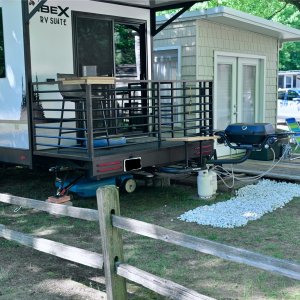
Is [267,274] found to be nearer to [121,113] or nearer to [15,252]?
[15,252]

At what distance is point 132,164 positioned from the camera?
18.9 ft

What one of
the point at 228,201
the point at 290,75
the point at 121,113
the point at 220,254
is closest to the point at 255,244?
the point at 228,201

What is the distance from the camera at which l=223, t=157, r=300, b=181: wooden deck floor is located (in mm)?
7797

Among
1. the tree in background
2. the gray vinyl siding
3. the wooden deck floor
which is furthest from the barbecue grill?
the tree in background

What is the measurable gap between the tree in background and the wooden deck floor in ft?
15.7

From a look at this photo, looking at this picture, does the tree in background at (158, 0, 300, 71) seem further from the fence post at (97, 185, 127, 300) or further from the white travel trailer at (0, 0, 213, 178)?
the fence post at (97, 185, 127, 300)

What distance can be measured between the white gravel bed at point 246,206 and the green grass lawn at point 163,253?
128 mm

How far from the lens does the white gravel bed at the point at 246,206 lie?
18.4 ft

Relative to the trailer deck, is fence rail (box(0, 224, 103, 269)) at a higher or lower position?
lower

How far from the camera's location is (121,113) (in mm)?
7637

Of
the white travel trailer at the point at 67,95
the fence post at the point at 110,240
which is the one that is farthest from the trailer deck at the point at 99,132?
the fence post at the point at 110,240

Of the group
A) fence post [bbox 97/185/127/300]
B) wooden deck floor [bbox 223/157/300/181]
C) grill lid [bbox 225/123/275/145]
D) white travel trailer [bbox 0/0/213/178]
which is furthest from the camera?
wooden deck floor [bbox 223/157/300/181]

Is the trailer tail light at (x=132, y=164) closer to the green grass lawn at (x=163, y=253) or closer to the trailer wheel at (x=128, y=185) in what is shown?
the green grass lawn at (x=163, y=253)

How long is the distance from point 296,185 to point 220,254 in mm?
5066
